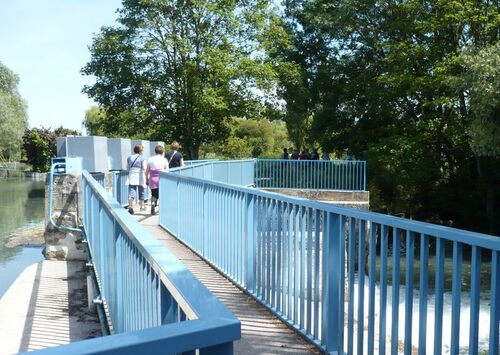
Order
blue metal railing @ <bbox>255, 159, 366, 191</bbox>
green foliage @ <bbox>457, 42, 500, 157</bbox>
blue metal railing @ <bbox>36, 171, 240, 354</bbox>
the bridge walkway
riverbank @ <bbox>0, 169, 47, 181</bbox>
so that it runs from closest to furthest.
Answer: blue metal railing @ <bbox>36, 171, 240, 354</bbox>
the bridge walkway
green foliage @ <bbox>457, 42, 500, 157</bbox>
blue metal railing @ <bbox>255, 159, 366, 191</bbox>
riverbank @ <bbox>0, 169, 47, 181</bbox>

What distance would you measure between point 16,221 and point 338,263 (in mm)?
30110

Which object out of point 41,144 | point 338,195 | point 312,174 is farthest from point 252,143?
point 338,195

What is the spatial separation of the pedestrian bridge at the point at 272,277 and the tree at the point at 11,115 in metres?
60.2

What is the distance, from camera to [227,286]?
634 cm

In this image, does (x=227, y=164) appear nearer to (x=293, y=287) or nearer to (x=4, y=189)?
(x=293, y=287)

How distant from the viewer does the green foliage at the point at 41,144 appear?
235 ft

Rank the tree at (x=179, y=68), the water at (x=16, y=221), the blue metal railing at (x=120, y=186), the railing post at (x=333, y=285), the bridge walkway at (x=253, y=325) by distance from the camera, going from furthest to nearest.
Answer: the tree at (x=179, y=68) → the water at (x=16, y=221) → the blue metal railing at (x=120, y=186) → the bridge walkway at (x=253, y=325) → the railing post at (x=333, y=285)

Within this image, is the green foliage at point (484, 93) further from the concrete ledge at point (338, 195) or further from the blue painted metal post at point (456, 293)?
the blue painted metal post at point (456, 293)


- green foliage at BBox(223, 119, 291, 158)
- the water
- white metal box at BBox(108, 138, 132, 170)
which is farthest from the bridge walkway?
green foliage at BBox(223, 119, 291, 158)

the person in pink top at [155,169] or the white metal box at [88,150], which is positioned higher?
the white metal box at [88,150]

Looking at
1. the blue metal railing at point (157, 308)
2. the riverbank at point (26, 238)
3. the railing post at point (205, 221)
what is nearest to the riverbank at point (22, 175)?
the riverbank at point (26, 238)

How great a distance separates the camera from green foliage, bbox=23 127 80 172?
7156cm

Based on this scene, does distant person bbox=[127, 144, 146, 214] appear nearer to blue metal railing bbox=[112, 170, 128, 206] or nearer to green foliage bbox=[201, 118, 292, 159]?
blue metal railing bbox=[112, 170, 128, 206]

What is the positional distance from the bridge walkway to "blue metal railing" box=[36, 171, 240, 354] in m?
0.58
